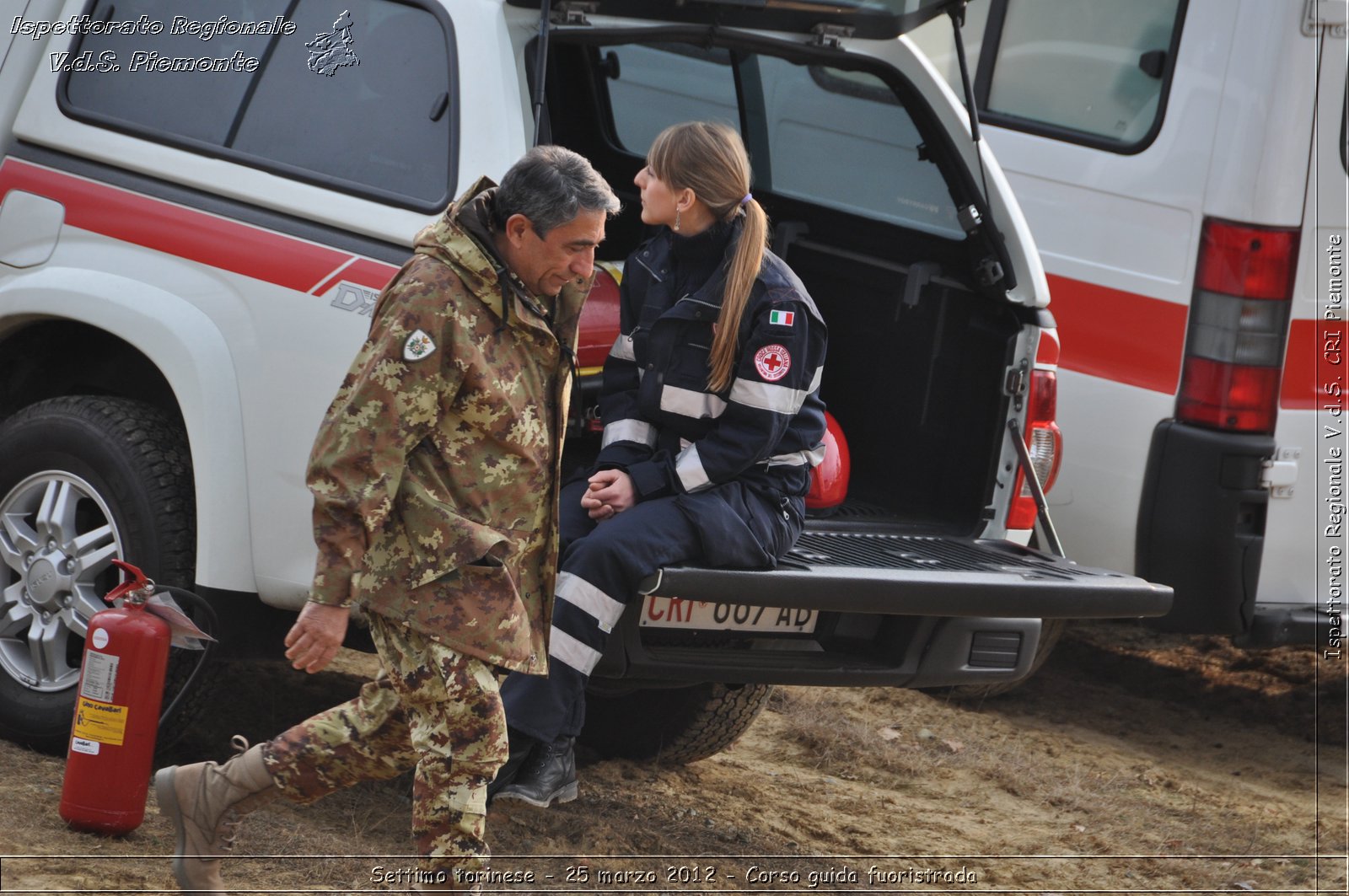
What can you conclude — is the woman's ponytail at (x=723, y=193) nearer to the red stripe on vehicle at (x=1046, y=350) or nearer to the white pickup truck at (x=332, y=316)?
the white pickup truck at (x=332, y=316)

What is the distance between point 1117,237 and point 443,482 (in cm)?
350

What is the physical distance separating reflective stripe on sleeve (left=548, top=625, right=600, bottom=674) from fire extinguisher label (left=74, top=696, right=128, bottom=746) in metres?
1.02

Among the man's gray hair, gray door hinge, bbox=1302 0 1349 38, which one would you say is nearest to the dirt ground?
the man's gray hair

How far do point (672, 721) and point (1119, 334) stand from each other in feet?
7.30

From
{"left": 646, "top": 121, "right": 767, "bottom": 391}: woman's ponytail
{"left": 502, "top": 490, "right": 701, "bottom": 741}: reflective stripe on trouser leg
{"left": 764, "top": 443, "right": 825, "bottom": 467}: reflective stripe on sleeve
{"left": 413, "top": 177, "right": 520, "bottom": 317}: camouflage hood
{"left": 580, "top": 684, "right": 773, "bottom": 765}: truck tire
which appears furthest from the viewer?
{"left": 580, "top": 684, "right": 773, "bottom": 765}: truck tire

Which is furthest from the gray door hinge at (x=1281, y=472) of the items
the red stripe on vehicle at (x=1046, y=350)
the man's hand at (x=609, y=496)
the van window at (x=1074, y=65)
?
the man's hand at (x=609, y=496)

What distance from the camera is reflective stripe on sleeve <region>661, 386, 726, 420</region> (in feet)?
12.6

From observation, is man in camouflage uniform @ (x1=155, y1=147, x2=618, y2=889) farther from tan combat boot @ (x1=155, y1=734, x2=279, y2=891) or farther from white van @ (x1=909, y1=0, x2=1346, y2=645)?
white van @ (x1=909, y1=0, x2=1346, y2=645)

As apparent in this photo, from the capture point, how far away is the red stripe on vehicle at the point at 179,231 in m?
3.82

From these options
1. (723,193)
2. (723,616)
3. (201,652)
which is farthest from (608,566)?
(201,652)

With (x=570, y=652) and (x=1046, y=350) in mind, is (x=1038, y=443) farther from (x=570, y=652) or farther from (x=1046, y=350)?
(x=570, y=652)

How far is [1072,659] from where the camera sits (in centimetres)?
714

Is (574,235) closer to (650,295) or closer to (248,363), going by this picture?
(650,295)

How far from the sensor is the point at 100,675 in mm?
3672
